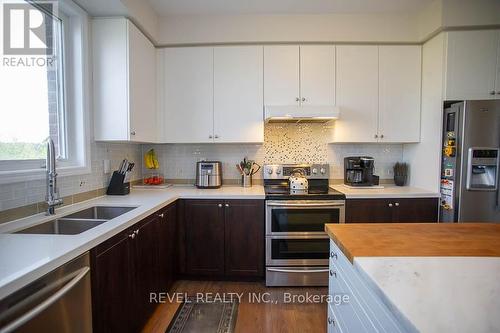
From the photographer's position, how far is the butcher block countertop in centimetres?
99

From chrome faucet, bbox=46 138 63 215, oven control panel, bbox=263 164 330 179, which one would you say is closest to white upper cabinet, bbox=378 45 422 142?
oven control panel, bbox=263 164 330 179

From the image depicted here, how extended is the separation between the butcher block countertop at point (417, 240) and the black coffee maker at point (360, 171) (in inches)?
55.8

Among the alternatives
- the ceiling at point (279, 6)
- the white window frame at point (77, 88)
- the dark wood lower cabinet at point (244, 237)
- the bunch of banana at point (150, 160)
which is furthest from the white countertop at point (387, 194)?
the white window frame at point (77, 88)

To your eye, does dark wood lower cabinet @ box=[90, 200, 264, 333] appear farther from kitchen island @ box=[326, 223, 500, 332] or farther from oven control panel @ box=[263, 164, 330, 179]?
kitchen island @ box=[326, 223, 500, 332]

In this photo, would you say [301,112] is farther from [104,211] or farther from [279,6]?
[104,211]

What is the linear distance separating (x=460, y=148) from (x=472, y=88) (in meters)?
0.59

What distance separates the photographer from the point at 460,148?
221 cm

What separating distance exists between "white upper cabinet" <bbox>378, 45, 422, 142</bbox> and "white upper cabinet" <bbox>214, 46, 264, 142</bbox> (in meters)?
1.23

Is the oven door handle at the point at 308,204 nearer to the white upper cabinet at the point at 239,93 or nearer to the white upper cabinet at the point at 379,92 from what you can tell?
the white upper cabinet at the point at 239,93

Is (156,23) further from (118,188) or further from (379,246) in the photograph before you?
(379,246)

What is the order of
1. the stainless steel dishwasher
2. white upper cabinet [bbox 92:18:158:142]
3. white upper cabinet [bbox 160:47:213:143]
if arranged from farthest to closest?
white upper cabinet [bbox 160:47:213:143]
white upper cabinet [bbox 92:18:158:142]
the stainless steel dishwasher

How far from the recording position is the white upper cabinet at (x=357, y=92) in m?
2.64

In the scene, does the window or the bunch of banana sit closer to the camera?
the window

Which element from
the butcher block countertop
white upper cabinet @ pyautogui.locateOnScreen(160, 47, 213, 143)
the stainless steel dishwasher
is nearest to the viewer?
the stainless steel dishwasher
